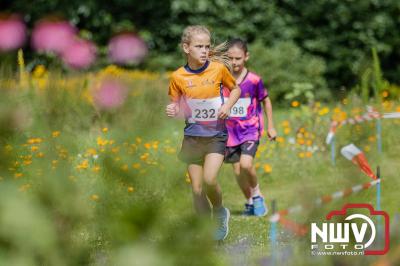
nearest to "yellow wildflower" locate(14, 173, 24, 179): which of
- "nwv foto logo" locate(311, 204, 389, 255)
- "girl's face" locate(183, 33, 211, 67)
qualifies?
"nwv foto logo" locate(311, 204, 389, 255)

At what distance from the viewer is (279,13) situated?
59.6ft

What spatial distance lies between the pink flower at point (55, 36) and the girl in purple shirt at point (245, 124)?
14.4 ft

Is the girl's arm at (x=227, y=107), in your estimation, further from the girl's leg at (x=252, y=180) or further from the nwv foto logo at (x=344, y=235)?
the nwv foto logo at (x=344, y=235)

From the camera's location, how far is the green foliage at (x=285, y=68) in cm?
1644

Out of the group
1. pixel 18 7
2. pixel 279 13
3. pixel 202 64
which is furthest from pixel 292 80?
pixel 202 64

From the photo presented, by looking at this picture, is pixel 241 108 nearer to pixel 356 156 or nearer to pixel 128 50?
pixel 128 50

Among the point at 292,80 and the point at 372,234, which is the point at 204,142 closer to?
the point at 372,234

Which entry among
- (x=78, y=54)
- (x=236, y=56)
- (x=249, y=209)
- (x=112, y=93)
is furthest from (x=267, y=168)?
(x=112, y=93)

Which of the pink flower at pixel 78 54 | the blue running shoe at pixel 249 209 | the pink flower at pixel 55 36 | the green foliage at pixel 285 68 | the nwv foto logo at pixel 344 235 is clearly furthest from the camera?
the green foliage at pixel 285 68

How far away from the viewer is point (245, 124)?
691 cm

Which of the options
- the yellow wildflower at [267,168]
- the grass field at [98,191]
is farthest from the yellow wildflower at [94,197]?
the yellow wildflower at [267,168]

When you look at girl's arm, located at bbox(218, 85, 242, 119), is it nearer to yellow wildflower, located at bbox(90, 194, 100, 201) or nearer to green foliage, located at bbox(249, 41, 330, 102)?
yellow wildflower, located at bbox(90, 194, 100, 201)

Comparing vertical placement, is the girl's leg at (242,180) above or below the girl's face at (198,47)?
below

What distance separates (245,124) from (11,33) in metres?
4.72
